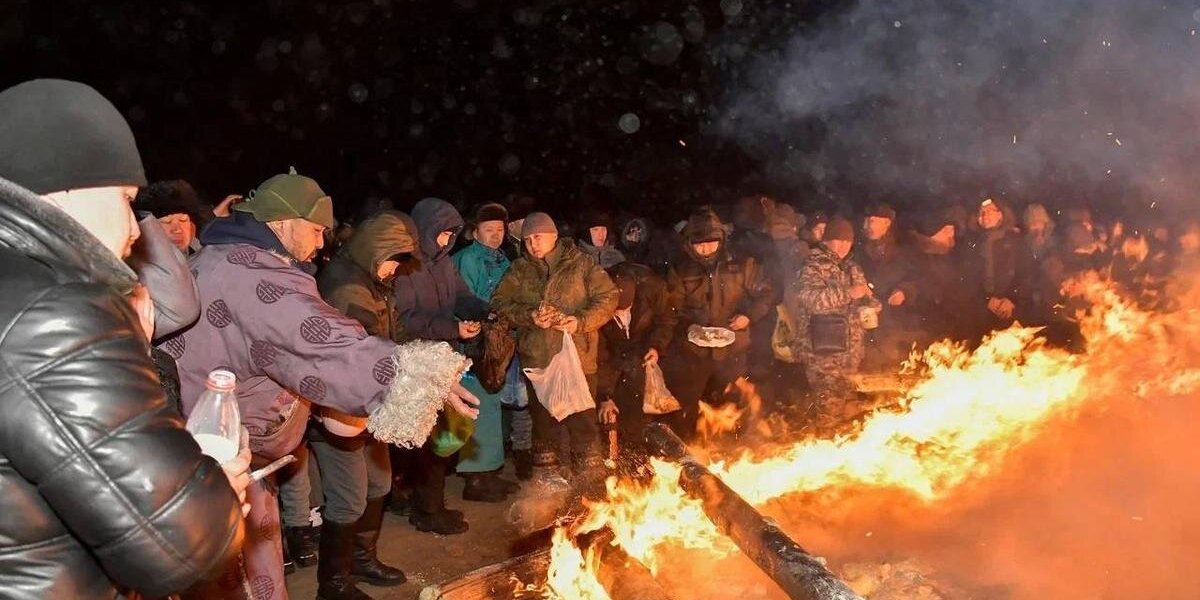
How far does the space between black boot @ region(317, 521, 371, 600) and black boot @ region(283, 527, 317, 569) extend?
2.59 feet

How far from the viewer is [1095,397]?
8.43 metres

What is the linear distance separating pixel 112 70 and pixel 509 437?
897 cm

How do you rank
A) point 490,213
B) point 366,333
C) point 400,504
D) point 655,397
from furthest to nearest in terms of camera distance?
1. point 655,397
2. point 490,213
3. point 400,504
4. point 366,333

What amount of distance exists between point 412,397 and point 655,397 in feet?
16.4

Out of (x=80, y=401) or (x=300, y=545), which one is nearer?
(x=80, y=401)

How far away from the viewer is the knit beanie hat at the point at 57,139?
2.00 metres

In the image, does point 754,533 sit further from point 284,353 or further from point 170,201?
point 170,201

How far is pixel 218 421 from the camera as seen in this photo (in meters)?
2.65

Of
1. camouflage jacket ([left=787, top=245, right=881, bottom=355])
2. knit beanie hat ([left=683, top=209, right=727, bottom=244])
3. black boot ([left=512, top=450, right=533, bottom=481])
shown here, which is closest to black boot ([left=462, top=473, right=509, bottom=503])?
black boot ([left=512, top=450, right=533, bottom=481])

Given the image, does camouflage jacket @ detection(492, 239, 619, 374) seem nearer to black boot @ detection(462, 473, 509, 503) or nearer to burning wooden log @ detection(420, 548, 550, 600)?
black boot @ detection(462, 473, 509, 503)

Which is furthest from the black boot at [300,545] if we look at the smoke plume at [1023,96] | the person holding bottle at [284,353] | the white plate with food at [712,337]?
the smoke plume at [1023,96]

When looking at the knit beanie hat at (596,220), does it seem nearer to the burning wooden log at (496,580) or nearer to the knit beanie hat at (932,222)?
the knit beanie hat at (932,222)

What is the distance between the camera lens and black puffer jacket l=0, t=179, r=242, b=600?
1815 mm

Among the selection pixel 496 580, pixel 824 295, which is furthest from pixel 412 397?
pixel 824 295
